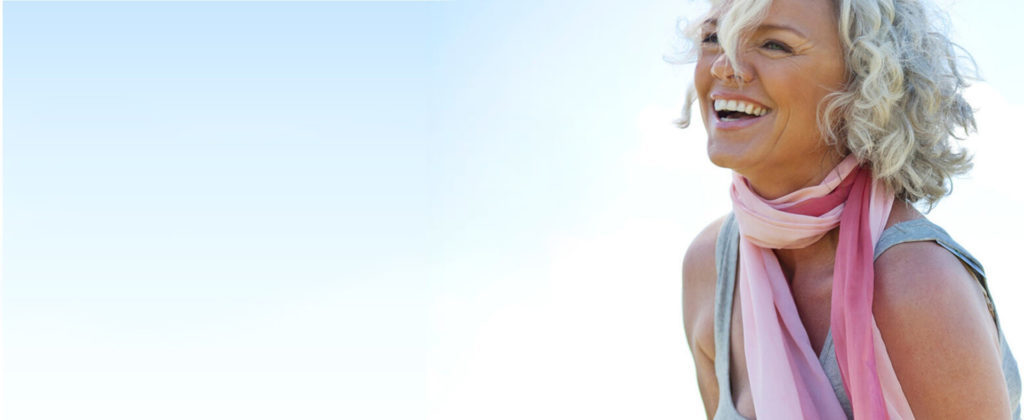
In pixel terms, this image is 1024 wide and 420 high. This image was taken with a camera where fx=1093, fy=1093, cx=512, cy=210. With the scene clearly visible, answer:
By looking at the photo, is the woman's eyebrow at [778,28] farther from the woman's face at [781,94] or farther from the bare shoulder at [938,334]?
the bare shoulder at [938,334]

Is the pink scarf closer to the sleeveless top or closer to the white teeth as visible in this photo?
the sleeveless top

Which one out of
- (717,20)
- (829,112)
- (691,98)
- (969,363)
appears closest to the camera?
(969,363)

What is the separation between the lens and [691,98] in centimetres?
385

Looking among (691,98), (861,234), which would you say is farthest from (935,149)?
(691,98)

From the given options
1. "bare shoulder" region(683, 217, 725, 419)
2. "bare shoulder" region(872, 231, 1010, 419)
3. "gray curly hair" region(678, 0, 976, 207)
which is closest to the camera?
"bare shoulder" region(872, 231, 1010, 419)

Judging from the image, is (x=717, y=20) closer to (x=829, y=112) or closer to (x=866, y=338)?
(x=829, y=112)

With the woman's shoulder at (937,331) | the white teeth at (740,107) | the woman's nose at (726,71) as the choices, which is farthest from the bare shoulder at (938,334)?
the woman's nose at (726,71)

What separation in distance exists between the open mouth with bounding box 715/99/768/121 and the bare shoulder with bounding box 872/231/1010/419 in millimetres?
573

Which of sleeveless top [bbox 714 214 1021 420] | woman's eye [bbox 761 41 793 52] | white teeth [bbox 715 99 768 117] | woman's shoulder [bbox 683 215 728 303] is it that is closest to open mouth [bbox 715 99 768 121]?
white teeth [bbox 715 99 768 117]

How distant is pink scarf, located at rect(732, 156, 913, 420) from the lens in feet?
10.1

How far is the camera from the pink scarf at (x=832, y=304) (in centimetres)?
308

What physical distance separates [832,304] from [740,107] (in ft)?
2.11

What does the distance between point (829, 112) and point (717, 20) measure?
1.60ft

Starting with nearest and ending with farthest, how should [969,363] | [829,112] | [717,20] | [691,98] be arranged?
[969,363] → [829,112] → [717,20] → [691,98]
